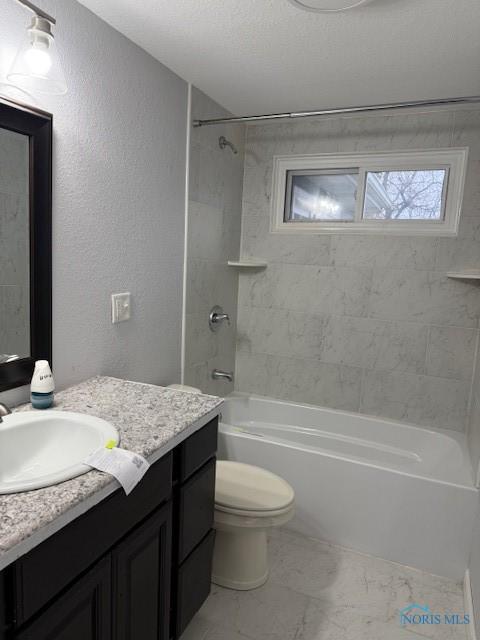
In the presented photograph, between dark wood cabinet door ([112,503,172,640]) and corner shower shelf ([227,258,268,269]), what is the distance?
1829 mm

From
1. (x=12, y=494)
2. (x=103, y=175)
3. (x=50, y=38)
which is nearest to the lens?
(x=12, y=494)

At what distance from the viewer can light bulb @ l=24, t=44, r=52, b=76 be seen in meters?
1.28

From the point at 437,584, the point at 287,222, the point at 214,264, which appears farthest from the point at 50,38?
the point at 437,584

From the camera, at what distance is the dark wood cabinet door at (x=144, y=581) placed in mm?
1166

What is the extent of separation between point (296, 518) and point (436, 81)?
2.29m

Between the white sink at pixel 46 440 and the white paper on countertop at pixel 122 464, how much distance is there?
87 millimetres

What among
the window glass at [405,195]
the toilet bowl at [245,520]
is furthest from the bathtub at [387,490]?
the window glass at [405,195]

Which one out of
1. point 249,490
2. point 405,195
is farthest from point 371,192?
point 249,490

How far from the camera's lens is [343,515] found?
227 centimetres

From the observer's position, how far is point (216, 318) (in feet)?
9.25

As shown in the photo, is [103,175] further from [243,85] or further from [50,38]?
[243,85]

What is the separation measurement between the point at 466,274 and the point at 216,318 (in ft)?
4.83

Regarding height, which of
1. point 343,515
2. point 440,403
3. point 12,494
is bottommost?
point 343,515

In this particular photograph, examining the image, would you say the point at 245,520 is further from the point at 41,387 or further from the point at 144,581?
the point at 41,387
